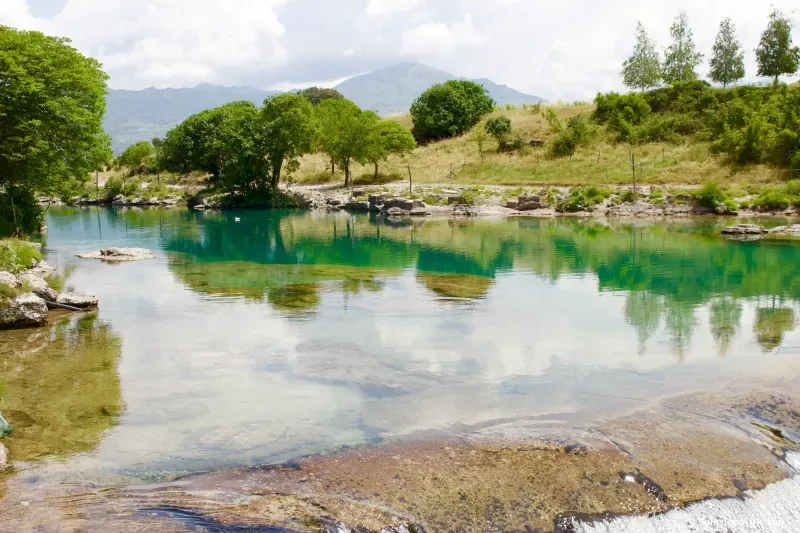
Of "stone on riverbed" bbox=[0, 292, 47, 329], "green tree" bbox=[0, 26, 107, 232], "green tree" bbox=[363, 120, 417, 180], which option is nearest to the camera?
"stone on riverbed" bbox=[0, 292, 47, 329]

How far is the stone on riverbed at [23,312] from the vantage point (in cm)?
1897

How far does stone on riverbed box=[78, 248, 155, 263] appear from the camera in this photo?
3456 centimetres

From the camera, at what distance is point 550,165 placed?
66.8m

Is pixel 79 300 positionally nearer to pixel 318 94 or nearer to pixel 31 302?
pixel 31 302

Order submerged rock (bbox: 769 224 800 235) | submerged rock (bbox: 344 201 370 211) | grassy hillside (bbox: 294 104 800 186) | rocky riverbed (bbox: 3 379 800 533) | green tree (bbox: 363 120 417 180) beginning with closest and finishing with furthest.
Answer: rocky riverbed (bbox: 3 379 800 533) → submerged rock (bbox: 769 224 800 235) → grassy hillside (bbox: 294 104 800 186) → submerged rock (bbox: 344 201 370 211) → green tree (bbox: 363 120 417 180)

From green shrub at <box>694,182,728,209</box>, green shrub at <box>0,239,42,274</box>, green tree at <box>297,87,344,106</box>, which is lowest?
green shrub at <box>0,239,42,274</box>

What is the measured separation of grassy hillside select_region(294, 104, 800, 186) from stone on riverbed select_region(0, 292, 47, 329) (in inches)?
1973

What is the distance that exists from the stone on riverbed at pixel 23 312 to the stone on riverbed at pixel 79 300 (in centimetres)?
248

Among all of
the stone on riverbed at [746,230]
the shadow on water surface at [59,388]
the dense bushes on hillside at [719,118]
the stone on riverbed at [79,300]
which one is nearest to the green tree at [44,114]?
the stone on riverbed at [79,300]

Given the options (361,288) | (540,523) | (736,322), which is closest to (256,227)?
(361,288)

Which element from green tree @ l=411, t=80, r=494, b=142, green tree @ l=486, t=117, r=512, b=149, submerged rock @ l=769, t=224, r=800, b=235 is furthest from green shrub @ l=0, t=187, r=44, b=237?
green tree @ l=411, t=80, r=494, b=142

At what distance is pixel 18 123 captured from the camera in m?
36.3

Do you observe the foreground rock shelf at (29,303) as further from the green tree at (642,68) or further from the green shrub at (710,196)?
the green tree at (642,68)

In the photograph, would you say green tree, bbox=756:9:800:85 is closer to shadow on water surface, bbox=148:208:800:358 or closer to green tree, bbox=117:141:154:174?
shadow on water surface, bbox=148:208:800:358
